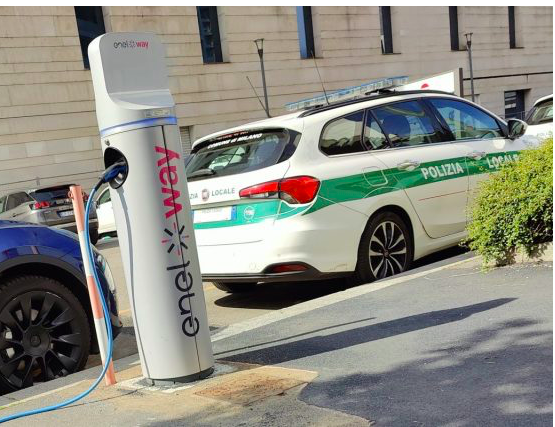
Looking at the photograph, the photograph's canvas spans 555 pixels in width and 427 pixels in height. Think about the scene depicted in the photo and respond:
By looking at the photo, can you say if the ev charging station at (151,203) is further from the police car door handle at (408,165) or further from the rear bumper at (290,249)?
the police car door handle at (408,165)

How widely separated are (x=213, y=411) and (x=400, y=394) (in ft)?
2.96

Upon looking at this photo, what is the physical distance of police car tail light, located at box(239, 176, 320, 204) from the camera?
199 inches

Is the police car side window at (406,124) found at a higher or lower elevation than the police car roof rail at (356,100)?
lower

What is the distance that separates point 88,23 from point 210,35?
16.1 feet

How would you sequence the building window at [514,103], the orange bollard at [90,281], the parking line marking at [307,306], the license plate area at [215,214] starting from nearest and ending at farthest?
the orange bollard at [90,281]
the parking line marking at [307,306]
the license plate area at [215,214]
the building window at [514,103]

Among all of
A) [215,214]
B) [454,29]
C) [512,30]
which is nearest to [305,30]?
[454,29]

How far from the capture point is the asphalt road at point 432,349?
2.72 meters

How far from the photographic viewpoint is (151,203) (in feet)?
11.1

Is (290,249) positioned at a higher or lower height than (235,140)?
lower

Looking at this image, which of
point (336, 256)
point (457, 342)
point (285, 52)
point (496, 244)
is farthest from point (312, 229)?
point (285, 52)

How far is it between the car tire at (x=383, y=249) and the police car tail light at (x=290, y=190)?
74 cm

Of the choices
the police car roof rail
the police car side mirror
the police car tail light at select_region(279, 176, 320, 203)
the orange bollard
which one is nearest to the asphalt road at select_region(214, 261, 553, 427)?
the orange bollard

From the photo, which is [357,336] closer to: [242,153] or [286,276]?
[286,276]

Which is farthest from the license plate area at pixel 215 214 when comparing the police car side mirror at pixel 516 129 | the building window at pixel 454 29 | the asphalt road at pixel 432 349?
the building window at pixel 454 29
